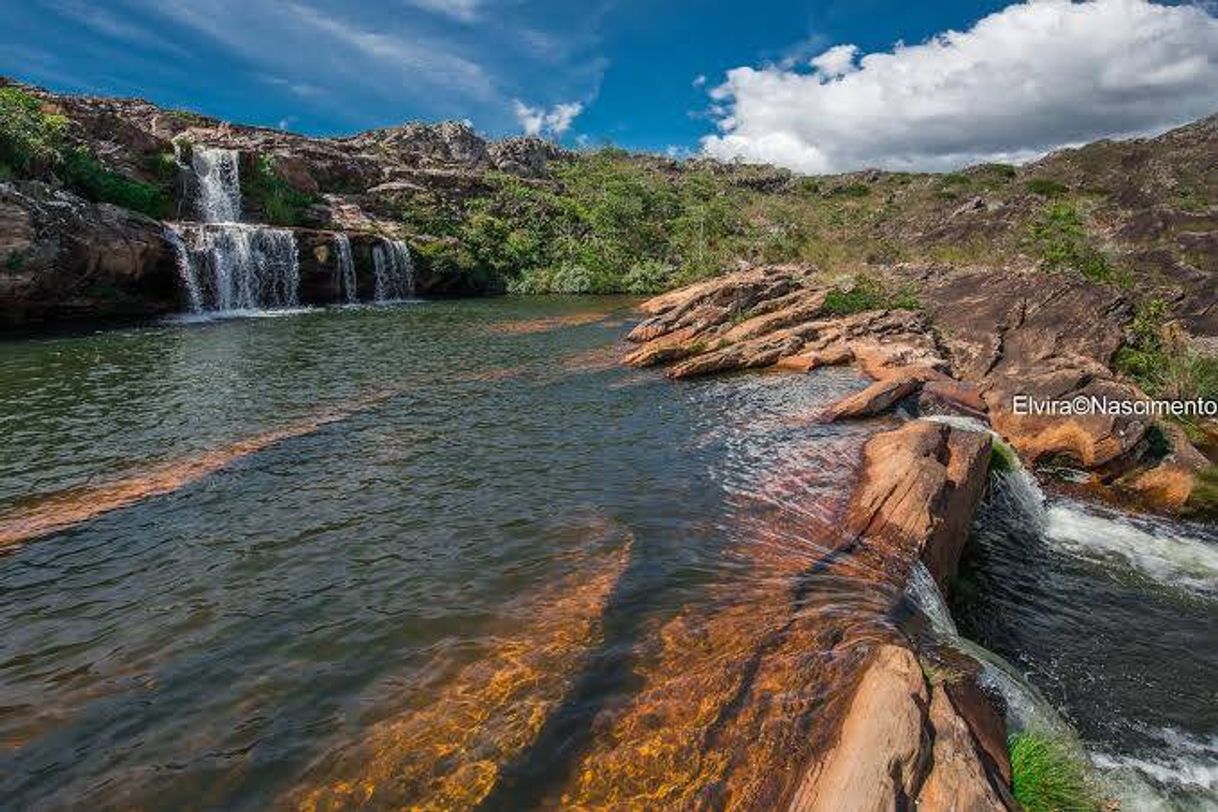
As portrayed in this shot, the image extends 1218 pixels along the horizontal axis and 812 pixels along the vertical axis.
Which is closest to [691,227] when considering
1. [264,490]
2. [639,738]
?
[264,490]

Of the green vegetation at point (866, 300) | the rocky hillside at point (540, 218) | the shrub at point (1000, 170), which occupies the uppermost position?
the shrub at point (1000, 170)

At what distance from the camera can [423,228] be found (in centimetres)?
5394

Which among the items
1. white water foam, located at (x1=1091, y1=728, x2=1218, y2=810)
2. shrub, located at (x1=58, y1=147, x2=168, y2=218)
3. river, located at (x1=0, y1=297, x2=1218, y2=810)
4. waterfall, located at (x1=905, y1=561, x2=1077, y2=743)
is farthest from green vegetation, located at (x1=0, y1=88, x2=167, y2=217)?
white water foam, located at (x1=1091, y1=728, x2=1218, y2=810)

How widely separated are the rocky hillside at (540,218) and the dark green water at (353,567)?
50.0ft

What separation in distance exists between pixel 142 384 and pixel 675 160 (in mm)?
141666

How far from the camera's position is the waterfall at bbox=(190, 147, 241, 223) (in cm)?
4316

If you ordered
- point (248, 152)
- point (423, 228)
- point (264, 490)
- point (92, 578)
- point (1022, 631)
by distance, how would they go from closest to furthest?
point (92, 578), point (1022, 631), point (264, 490), point (248, 152), point (423, 228)

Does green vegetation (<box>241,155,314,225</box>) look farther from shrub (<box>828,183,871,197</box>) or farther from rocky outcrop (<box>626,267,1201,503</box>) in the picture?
shrub (<box>828,183,871,197</box>)

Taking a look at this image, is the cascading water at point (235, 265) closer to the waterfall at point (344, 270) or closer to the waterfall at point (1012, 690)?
the waterfall at point (344, 270)

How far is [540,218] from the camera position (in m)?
62.2

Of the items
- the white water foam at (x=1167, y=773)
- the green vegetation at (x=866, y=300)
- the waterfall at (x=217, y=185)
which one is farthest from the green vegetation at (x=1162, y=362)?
the waterfall at (x=217, y=185)

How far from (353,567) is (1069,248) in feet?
93.5

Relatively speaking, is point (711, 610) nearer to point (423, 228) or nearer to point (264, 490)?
point (264, 490)

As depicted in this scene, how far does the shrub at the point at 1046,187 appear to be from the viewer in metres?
51.5
